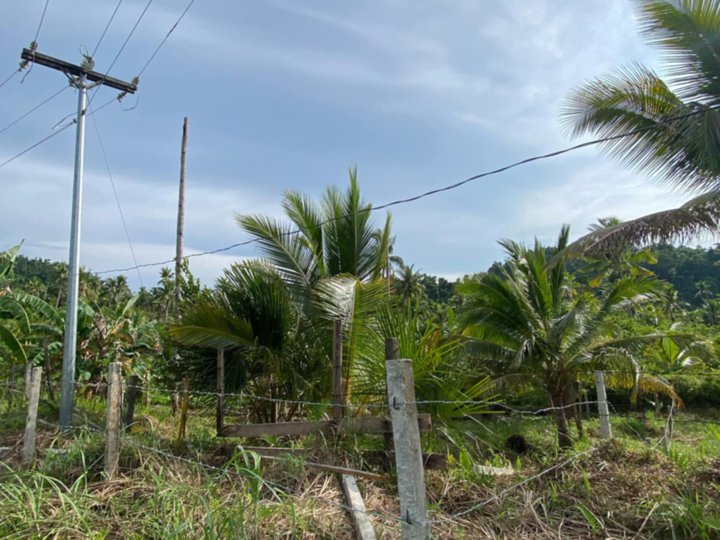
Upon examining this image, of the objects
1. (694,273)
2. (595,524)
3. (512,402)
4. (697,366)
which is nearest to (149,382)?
(595,524)

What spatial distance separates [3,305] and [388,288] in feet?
28.6

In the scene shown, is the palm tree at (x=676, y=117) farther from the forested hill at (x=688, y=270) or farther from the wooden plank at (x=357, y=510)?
the forested hill at (x=688, y=270)

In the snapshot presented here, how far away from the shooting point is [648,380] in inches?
417

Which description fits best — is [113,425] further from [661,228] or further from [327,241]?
[661,228]

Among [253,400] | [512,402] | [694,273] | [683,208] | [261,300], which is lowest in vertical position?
[512,402]

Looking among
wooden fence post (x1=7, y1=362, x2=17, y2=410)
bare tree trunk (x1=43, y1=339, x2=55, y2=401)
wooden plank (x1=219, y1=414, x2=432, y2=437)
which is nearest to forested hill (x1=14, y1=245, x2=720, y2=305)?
wooden fence post (x1=7, y1=362, x2=17, y2=410)

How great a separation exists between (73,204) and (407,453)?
7.37 m

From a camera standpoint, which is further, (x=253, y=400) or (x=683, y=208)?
(x=253, y=400)

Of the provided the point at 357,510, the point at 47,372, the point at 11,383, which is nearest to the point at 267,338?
the point at 357,510

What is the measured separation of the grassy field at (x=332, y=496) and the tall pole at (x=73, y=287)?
136 centimetres

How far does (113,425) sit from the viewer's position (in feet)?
14.8

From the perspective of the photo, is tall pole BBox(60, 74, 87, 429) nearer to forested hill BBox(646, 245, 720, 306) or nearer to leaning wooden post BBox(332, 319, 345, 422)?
leaning wooden post BBox(332, 319, 345, 422)

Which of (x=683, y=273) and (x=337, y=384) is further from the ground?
(x=683, y=273)

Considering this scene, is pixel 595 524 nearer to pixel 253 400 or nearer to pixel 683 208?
pixel 683 208
